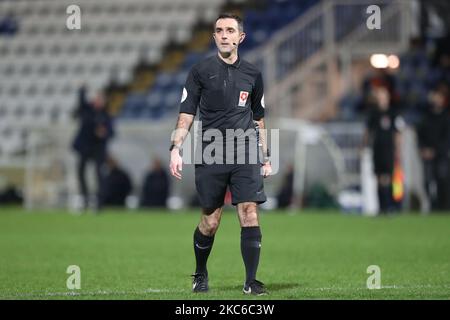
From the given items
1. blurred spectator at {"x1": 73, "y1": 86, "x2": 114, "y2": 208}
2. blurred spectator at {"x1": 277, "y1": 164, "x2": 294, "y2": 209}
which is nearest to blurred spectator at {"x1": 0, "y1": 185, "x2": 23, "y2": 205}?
blurred spectator at {"x1": 73, "y1": 86, "x2": 114, "y2": 208}

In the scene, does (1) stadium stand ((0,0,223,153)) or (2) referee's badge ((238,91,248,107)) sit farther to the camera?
(1) stadium stand ((0,0,223,153))

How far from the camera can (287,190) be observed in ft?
72.3

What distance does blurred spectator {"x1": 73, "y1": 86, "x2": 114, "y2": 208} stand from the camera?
20.7 meters

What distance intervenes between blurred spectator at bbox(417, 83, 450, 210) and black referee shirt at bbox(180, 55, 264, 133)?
40.6ft

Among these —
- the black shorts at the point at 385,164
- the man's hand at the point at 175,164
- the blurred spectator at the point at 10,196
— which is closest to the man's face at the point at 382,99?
the black shorts at the point at 385,164

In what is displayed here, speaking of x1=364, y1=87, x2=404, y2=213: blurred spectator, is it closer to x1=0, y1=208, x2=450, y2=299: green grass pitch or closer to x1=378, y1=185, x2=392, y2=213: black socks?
x1=378, y1=185, x2=392, y2=213: black socks

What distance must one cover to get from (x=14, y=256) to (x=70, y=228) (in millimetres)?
4868

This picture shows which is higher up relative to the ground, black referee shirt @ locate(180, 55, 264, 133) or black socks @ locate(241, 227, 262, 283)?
black referee shirt @ locate(180, 55, 264, 133)

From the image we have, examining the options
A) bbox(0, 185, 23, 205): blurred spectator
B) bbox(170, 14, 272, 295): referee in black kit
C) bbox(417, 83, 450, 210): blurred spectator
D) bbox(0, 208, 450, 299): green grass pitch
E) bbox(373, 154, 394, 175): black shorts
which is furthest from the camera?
bbox(0, 185, 23, 205): blurred spectator

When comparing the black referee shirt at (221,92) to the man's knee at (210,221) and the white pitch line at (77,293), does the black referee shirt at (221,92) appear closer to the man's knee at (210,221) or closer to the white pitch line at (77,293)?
the man's knee at (210,221)

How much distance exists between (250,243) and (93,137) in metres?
13.2

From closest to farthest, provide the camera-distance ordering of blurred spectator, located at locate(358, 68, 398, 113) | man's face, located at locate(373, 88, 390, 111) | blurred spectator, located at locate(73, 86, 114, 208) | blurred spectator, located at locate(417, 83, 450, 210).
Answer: man's face, located at locate(373, 88, 390, 111) < blurred spectator, located at locate(417, 83, 450, 210) < blurred spectator, located at locate(73, 86, 114, 208) < blurred spectator, located at locate(358, 68, 398, 113)

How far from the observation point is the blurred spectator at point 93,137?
20.7 metres
